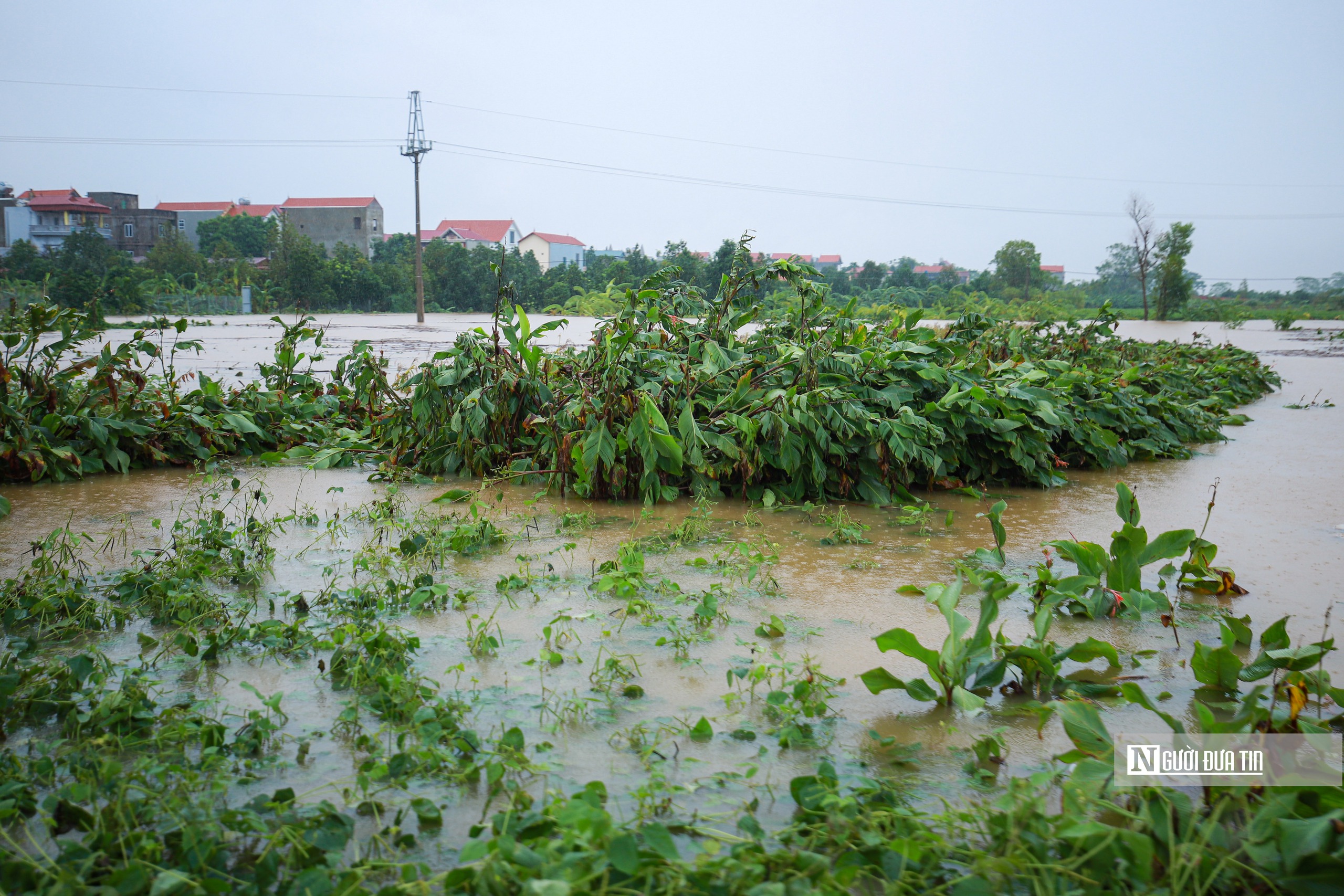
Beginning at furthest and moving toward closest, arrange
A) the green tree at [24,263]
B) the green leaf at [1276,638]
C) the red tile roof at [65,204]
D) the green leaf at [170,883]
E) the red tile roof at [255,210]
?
the red tile roof at [255,210] → the red tile roof at [65,204] → the green tree at [24,263] → the green leaf at [1276,638] → the green leaf at [170,883]

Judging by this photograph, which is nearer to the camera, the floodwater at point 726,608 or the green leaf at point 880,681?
the floodwater at point 726,608

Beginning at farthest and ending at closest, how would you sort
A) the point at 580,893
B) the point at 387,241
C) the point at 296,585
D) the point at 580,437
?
the point at 387,241, the point at 580,437, the point at 296,585, the point at 580,893

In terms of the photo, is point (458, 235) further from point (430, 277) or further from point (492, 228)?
point (430, 277)

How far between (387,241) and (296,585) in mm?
61408

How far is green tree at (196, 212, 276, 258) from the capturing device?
49438mm

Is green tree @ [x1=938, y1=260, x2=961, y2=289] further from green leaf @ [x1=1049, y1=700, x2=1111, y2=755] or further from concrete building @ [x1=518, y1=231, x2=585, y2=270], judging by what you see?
green leaf @ [x1=1049, y1=700, x2=1111, y2=755]

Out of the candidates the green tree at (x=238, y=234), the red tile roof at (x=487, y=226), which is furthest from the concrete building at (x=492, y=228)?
the green tree at (x=238, y=234)

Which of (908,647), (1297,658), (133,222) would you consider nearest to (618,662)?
(908,647)

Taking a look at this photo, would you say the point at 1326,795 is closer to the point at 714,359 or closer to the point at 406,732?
the point at 406,732

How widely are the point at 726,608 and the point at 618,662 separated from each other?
0.61m

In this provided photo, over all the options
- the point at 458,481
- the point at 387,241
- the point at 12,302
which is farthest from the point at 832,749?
the point at 387,241

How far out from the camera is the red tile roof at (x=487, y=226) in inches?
3206

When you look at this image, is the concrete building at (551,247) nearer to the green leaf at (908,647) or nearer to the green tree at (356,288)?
the green tree at (356,288)

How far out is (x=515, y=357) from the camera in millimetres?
4832
